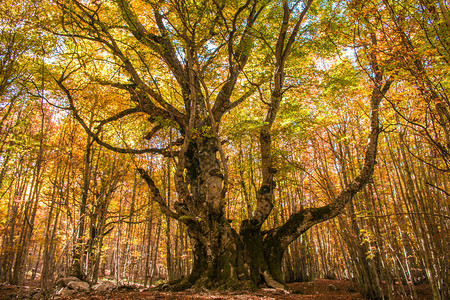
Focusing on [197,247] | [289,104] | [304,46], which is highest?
[304,46]

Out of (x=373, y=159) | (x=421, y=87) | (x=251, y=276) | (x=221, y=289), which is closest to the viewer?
(x=421, y=87)

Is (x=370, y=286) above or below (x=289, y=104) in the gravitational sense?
below

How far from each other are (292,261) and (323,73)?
29.6ft

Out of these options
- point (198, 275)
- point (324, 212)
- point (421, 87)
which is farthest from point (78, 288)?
point (421, 87)

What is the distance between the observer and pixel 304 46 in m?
6.31

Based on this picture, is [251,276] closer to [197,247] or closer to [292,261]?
[197,247]

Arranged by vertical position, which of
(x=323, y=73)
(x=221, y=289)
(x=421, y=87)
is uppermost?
(x=323, y=73)

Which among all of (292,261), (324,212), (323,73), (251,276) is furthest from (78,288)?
(292,261)

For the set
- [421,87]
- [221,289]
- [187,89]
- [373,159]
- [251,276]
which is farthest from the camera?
[187,89]

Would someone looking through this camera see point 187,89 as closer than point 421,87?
No

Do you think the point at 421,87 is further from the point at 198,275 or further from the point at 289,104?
the point at 198,275

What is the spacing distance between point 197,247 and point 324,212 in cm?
287

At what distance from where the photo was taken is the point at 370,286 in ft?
21.3

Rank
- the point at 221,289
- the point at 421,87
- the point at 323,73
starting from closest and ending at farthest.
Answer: the point at 421,87 → the point at 221,289 → the point at 323,73
